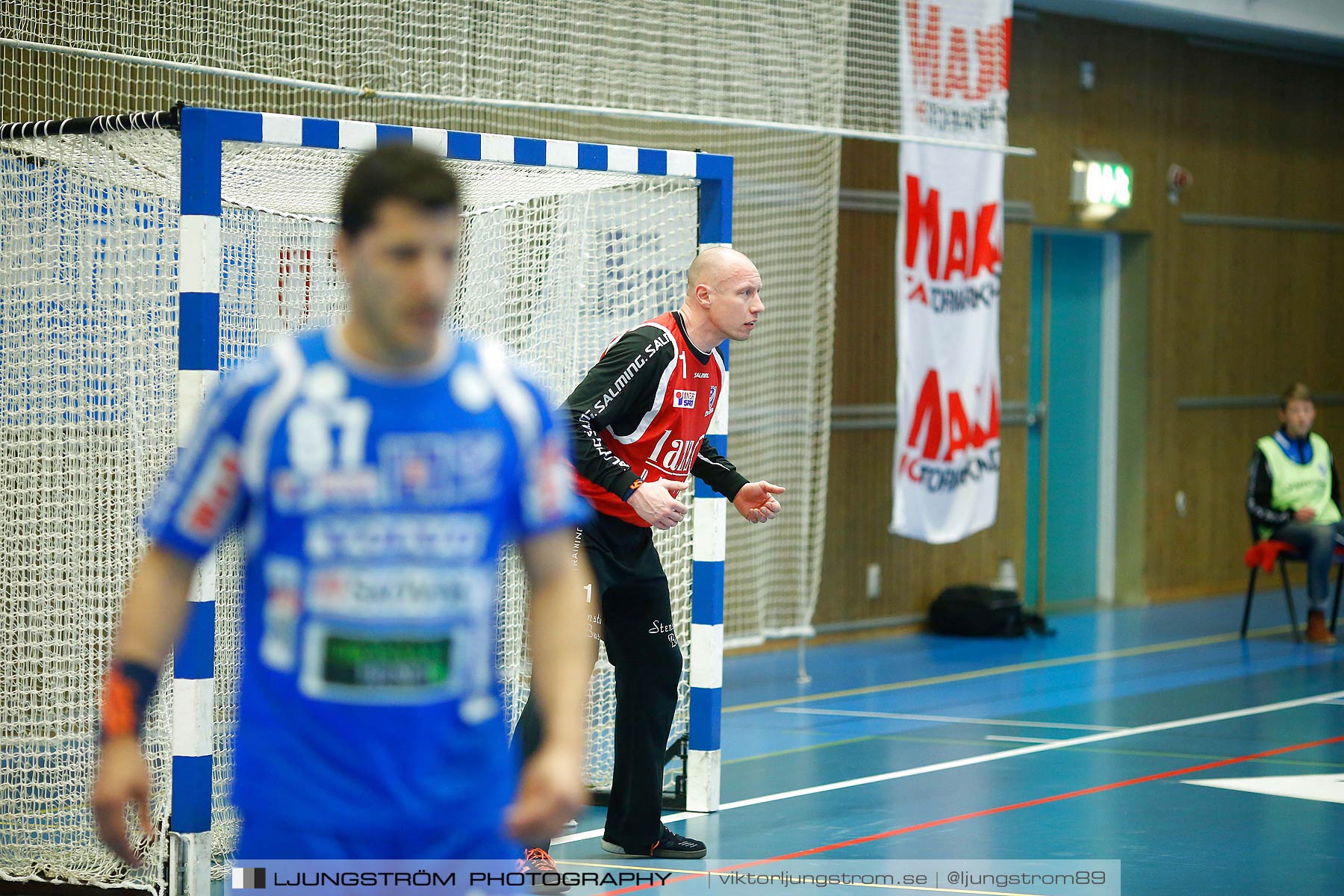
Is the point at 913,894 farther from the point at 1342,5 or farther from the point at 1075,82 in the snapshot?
the point at 1342,5

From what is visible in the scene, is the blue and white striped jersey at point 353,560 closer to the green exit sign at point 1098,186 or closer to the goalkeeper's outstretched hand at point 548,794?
the goalkeeper's outstretched hand at point 548,794

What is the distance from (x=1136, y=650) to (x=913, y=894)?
661 centimetres

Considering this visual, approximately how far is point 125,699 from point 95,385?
3.89 metres

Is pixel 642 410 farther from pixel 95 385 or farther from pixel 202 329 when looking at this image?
pixel 95 385

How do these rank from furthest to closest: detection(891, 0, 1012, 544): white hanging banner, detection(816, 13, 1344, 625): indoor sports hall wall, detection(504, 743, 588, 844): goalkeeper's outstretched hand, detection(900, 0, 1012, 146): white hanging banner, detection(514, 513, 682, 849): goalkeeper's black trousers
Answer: detection(816, 13, 1344, 625): indoor sports hall wall < detection(891, 0, 1012, 544): white hanging banner < detection(900, 0, 1012, 146): white hanging banner < detection(514, 513, 682, 849): goalkeeper's black trousers < detection(504, 743, 588, 844): goalkeeper's outstretched hand

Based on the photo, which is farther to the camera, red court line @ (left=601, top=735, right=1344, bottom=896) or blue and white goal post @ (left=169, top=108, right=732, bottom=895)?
red court line @ (left=601, top=735, right=1344, bottom=896)

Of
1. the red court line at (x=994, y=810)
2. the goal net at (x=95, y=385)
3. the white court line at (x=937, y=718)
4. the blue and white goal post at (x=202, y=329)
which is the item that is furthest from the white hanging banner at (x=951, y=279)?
the blue and white goal post at (x=202, y=329)

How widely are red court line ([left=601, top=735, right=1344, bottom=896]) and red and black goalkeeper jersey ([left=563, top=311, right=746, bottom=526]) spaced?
112 centimetres

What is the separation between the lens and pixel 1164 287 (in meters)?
14.5

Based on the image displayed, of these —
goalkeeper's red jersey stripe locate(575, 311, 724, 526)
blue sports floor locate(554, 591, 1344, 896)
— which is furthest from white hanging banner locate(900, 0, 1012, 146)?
goalkeeper's red jersey stripe locate(575, 311, 724, 526)

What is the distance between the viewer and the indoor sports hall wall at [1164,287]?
12.0 meters

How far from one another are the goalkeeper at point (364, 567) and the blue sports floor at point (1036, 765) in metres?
3.11

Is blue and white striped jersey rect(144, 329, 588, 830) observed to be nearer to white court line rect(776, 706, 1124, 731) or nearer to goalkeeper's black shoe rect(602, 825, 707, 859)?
goalkeeper's black shoe rect(602, 825, 707, 859)

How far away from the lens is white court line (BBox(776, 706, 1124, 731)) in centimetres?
853
